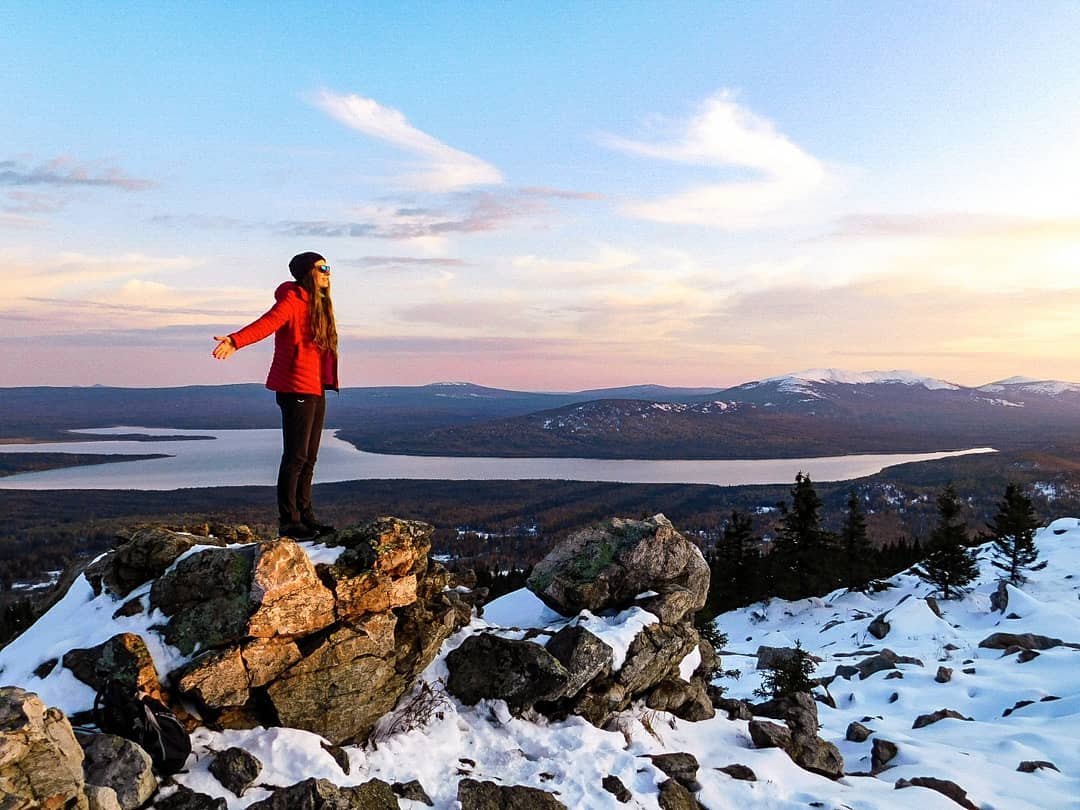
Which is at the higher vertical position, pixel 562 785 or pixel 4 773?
pixel 4 773

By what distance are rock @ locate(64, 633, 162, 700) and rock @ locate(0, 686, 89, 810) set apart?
4.80 ft

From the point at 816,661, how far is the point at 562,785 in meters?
18.1

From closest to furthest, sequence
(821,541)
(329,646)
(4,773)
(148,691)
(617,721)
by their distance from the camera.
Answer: (4,773)
(148,691)
(329,646)
(617,721)
(821,541)

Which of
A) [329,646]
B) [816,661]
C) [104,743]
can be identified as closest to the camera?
[104,743]

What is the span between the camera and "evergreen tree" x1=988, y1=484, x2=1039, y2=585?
36531 mm

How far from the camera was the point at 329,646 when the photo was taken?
8625mm

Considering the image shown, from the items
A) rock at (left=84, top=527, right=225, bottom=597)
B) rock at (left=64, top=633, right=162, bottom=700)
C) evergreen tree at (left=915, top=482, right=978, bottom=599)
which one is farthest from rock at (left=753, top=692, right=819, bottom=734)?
evergreen tree at (left=915, top=482, right=978, bottom=599)

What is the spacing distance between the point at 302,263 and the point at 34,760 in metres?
6.52

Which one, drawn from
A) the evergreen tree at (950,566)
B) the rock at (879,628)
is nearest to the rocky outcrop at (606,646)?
the rock at (879,628)

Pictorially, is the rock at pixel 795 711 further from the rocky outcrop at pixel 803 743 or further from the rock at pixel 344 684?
the rock at pixel 344 684

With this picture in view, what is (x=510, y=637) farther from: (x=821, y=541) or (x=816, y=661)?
(x=821, y=541)

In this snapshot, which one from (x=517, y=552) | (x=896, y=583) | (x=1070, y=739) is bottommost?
(x=517, y=552)

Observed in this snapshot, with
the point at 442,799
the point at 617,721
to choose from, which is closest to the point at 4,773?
the point at 442,799

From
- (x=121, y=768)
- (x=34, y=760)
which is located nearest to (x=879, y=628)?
(x=121, y=768)
